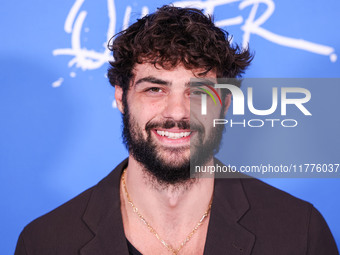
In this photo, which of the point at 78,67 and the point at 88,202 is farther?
the point at 78,67

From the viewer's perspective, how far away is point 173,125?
2244 mm

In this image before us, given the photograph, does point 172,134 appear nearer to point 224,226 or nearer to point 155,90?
point 155,90

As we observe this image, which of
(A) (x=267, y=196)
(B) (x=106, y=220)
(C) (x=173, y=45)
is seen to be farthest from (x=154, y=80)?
(A) (x=267, y=196)

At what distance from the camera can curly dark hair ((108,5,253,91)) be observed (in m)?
2.26

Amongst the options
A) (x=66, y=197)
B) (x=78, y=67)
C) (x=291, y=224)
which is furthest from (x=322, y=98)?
(x=66, y=197)

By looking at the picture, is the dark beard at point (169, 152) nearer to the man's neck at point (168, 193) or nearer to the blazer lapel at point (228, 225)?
the man's neck at point (168, 193)

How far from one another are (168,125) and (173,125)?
0.02 metres

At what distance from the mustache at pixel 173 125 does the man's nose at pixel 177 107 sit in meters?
0.02

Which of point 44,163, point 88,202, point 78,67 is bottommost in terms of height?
point 88,202

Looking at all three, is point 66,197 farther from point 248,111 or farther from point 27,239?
point 248,111

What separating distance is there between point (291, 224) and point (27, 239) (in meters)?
1.21

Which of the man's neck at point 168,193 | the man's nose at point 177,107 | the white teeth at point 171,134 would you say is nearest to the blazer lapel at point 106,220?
the man's neck at point 168,193

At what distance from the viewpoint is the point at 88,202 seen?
7.79 feet

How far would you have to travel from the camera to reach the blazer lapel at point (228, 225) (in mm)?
2186
